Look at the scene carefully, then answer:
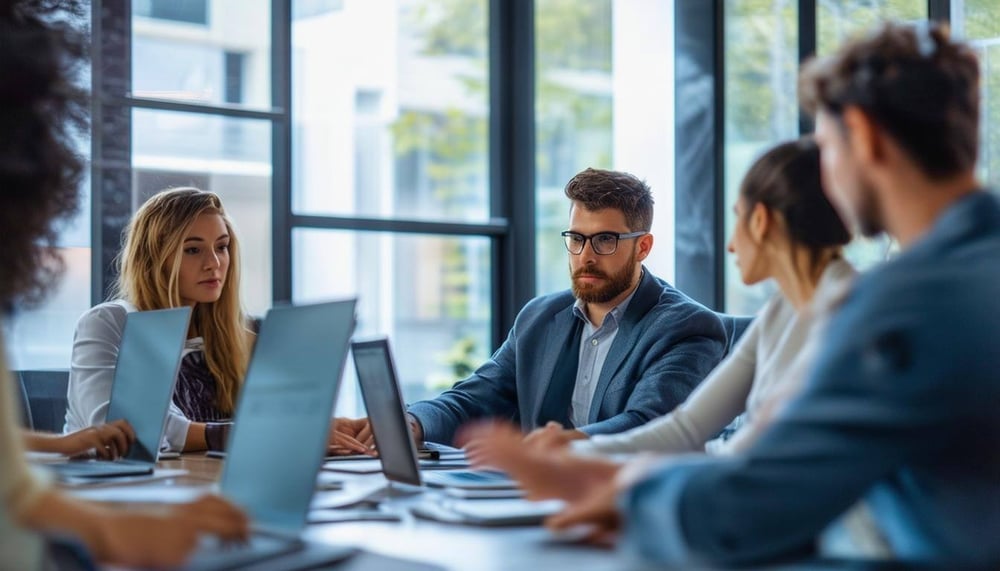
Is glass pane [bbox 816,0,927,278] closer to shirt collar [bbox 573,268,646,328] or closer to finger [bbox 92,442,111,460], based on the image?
shirt collar [bbox 573,268,646,328]

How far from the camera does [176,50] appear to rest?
15.7 ft

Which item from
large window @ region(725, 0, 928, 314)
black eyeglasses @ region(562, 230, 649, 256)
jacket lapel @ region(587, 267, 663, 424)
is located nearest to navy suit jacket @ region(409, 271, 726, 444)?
jacket lapel @ region(587, 267, 663, 424)

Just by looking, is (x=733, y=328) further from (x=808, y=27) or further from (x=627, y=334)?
(x=808, y=27)

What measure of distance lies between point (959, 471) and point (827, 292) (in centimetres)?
56

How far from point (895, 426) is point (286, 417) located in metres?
0.84

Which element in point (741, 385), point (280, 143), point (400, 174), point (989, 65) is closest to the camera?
point (741, 385)

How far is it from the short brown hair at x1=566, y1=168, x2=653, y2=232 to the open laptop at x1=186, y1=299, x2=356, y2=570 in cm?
157

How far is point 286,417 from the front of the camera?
1655 millimetres

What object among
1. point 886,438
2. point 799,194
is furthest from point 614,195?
point 886,438

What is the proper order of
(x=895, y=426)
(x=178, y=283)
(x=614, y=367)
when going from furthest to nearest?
(x=178, y=283) → (x=614, y=367) → (x=895, y=426)

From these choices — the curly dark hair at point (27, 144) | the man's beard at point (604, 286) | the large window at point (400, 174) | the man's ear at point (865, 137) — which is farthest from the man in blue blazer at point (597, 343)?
the large window at point (400, 174)

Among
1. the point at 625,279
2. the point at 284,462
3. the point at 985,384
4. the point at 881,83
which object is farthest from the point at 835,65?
the point at 625,279

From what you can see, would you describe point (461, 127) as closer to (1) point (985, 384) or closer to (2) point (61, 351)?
(2) point (61, 351)

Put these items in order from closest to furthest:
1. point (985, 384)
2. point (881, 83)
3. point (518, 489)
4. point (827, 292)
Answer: point (985, 384)
point (881, 83)
point (827, 292)
point (518, 489)
